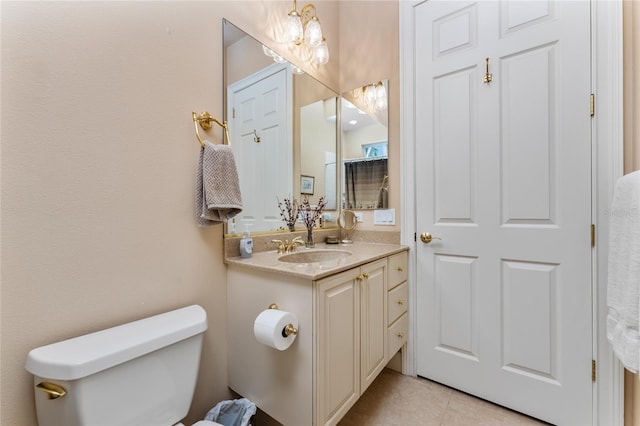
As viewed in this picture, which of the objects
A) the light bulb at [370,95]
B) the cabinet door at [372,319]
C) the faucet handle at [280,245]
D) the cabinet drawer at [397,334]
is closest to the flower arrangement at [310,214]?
the faucet handle at [280,245]

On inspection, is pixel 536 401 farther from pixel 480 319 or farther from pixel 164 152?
pixel 164 152

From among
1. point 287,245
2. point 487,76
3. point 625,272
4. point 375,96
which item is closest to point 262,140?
point 287,245

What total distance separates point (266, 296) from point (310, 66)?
61.9 inches

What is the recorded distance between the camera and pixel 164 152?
3.54 ft

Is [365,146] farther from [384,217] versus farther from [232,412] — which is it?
[232,412]

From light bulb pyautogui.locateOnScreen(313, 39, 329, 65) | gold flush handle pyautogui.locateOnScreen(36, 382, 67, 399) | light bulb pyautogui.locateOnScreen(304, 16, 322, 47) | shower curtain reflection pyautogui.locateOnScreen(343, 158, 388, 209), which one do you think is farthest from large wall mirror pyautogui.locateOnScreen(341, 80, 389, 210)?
gold flush handle pyautogui.locateOnScreen(36, 382, 67, 399)

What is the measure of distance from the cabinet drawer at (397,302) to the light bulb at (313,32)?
5.30ft

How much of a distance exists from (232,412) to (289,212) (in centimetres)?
105

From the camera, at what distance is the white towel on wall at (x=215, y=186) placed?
1.13 meters

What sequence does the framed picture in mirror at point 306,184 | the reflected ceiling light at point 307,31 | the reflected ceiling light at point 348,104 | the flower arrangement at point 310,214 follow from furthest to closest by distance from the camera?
the reflected ceiling light at point 348,104 → the framed picture in mirror at point 306,184 → the flower arrangement at point 310,214 → the reflected ceiling light at point 307,31

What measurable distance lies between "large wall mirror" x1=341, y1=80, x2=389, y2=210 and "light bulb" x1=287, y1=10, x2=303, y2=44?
0.63 metres

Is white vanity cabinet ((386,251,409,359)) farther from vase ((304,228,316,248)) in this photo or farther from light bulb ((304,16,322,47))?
light bulb ((304,16,322,47))

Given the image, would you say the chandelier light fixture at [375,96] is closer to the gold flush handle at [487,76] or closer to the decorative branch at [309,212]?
the gold flush handle at [487,76]

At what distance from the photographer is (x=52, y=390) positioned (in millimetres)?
711
